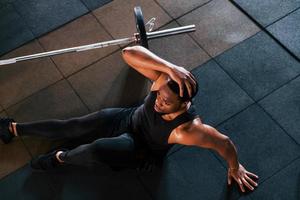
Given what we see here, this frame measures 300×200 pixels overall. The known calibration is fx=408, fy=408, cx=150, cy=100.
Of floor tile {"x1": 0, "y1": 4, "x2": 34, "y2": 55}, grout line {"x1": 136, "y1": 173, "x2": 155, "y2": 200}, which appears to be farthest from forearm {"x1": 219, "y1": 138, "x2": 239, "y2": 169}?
floor tile {"x1": 0, "y1": 4, "x2": 34, "y2": 55}

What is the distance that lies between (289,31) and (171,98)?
5.62ft

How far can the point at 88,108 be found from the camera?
3049 mm

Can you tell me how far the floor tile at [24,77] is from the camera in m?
3.17

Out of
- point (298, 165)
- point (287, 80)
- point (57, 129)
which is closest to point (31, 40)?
point (57, 129)

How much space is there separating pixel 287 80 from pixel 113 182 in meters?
1.47

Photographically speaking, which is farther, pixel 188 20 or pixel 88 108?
pixel 188 20

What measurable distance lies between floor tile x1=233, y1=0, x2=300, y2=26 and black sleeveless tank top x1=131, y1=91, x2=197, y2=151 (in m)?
1.47

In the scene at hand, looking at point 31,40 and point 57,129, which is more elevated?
point 31,40

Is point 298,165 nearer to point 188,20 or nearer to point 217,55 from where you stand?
point 217,55

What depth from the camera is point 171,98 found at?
1950 millimetres

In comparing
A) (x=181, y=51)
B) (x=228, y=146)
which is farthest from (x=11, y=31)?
(x=228, y=146)

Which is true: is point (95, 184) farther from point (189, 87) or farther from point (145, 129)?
point (189, 87)

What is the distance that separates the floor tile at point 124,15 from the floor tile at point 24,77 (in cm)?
59

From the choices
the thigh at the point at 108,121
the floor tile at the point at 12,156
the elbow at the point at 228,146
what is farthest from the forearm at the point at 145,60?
the floor tile at the point at 12,156
